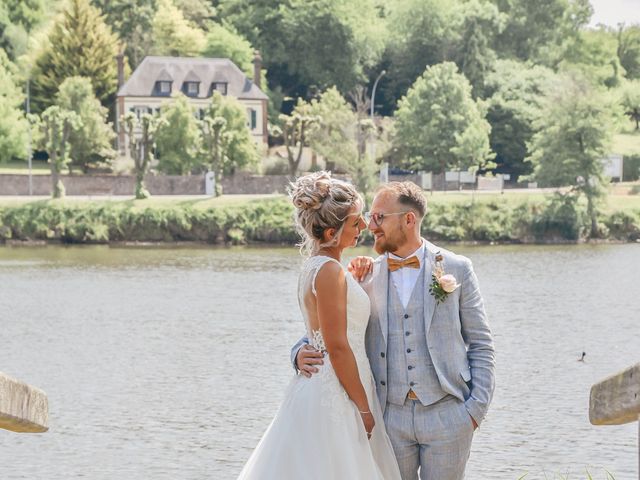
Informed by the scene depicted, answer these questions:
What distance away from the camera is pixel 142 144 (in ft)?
232

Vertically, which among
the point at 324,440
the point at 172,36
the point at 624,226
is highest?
the point at 172,36

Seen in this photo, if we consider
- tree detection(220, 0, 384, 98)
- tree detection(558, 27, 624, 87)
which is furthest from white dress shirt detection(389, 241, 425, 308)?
tree detection(558, 27, 624, 87)

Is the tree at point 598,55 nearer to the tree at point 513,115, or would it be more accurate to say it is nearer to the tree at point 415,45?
the tree at point 415,45

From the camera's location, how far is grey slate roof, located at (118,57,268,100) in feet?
270

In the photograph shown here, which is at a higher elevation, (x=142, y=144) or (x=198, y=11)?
(x=198, y=11)

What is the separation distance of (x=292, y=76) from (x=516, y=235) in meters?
35.0

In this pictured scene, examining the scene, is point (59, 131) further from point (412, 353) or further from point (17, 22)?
point (412, 353)

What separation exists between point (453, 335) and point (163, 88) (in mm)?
78890

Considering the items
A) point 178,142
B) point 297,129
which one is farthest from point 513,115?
point 178,142

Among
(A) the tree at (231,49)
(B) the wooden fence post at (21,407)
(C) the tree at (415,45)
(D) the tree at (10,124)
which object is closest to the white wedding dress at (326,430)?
(B) the wooden fence post at (21,407)

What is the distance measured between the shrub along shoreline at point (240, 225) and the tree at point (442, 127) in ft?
42.1

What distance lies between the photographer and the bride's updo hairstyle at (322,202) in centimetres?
557

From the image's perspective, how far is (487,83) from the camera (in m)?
84.1

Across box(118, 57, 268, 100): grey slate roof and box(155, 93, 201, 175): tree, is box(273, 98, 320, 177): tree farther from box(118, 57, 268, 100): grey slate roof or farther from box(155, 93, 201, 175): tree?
box(118, 57, 268, 100): grey slate roof
